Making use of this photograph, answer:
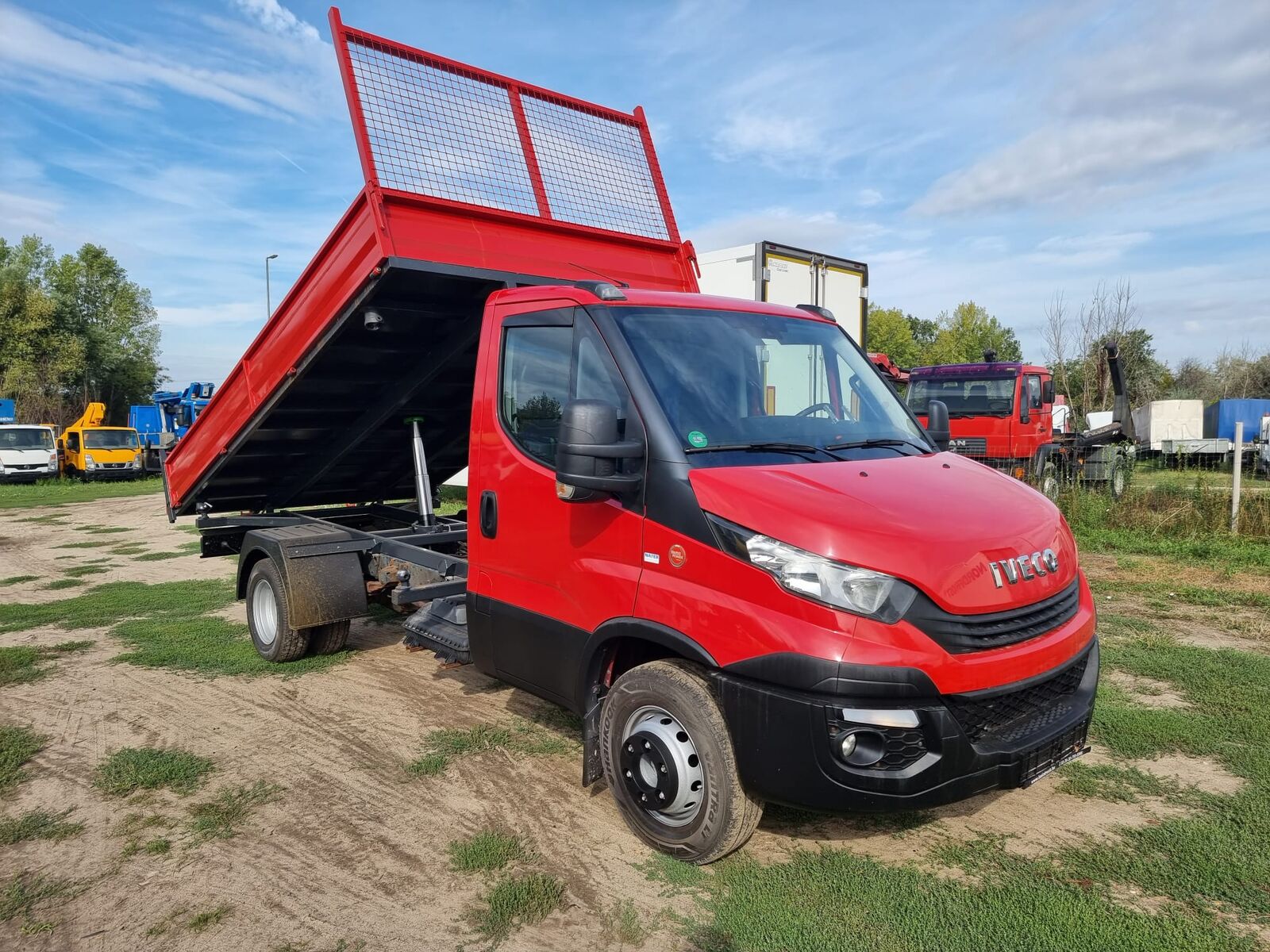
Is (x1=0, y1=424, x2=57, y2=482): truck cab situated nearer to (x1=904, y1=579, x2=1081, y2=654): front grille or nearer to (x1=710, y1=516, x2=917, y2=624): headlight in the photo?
(x1=710, y1=516, x2=917, y2=624): headlight

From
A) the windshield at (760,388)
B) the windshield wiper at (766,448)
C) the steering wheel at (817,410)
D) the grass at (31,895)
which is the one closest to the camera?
the grass at (31,895)

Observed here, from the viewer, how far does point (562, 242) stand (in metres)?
5.51

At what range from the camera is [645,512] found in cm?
350

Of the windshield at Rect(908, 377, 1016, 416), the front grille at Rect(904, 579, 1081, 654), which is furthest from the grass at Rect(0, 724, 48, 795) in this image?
the windshield at Rect(908, 377, 1016, 416)

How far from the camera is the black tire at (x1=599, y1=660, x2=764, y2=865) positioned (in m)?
3.25

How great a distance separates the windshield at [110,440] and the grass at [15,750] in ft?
91.2

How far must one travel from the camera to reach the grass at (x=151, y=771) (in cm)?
432

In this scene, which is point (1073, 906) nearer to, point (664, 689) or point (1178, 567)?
point (664, 689)

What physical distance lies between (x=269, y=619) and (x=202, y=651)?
773mm

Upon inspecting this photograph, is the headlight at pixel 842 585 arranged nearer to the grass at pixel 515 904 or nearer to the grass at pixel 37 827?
the grass at pixel 515 904

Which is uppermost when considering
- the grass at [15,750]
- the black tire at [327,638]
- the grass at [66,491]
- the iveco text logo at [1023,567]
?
the iveco text logo at [1023,567]

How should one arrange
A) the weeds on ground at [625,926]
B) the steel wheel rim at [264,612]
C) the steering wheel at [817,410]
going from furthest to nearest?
the steel wheel rim at [264,612] < the steering wheel at [817,410] < the weeds on ground at [625,926]

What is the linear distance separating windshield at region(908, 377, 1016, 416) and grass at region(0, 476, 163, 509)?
66.2 feet

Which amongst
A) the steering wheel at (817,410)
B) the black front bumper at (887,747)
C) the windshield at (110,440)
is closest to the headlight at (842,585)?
the black front bumper at (887,747)
